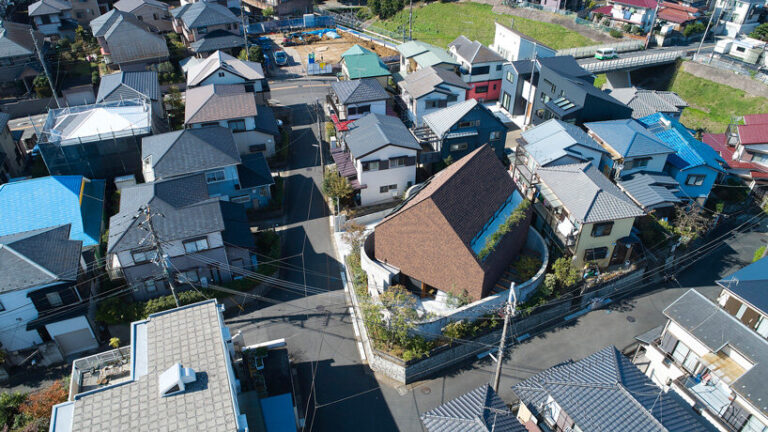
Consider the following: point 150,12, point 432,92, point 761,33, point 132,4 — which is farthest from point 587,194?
point 132,4

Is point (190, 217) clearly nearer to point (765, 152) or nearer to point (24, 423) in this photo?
point (24, 423)

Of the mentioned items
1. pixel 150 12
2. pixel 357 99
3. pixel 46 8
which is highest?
pixel 46 8

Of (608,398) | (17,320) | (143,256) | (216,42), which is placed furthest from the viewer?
(216,42)

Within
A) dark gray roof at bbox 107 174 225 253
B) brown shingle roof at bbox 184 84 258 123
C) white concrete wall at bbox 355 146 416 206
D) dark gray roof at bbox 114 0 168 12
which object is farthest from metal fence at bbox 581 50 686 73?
dark gray roof at bbox 114 0 168 12

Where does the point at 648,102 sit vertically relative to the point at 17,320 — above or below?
above

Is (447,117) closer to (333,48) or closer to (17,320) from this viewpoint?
(17,320)

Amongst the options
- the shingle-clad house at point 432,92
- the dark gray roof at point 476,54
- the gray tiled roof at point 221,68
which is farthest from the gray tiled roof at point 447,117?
the gray tiled roof at point 221,68

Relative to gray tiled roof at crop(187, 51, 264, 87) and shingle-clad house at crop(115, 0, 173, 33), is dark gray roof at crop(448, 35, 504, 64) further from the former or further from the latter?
shingle-clad house at crop(115, 0, 173, 33)
